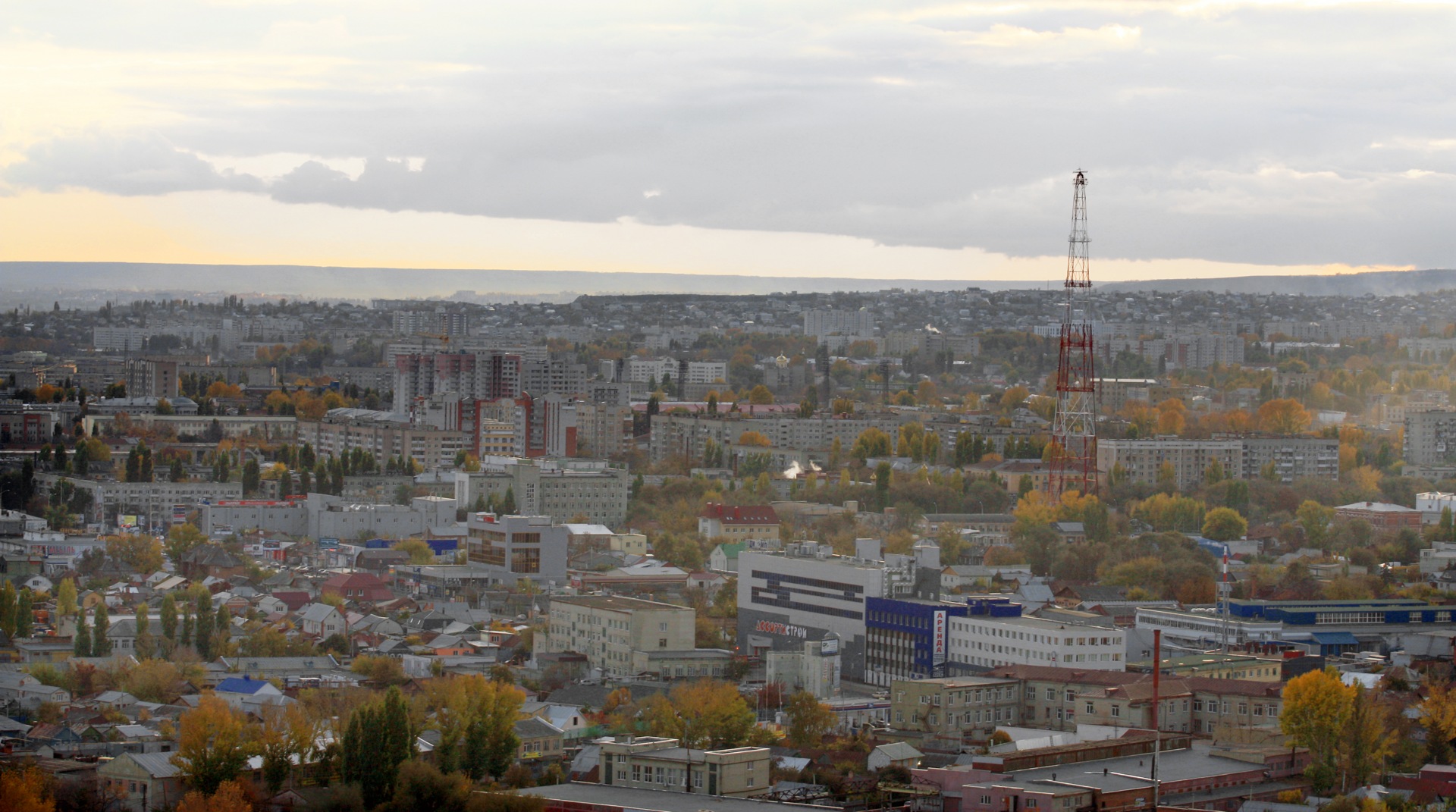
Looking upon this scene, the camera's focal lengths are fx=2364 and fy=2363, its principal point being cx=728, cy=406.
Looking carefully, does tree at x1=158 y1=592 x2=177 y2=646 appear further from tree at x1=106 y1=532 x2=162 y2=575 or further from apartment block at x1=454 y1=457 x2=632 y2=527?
apartment block at x1=454 y1=457 x2=632 y2=527

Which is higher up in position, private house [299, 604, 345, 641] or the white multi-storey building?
the white multi-storey building

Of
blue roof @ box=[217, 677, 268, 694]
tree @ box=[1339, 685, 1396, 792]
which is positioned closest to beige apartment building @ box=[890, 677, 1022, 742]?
tree @ box=[1339, 685, 1396, 792]

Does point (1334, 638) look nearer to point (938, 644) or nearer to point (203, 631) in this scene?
point (938, 644)

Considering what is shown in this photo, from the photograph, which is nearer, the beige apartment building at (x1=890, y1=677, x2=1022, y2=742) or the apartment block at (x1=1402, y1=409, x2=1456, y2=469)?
the beige apartment building at (x1=890, y1=677, x2=1022, y2=742)

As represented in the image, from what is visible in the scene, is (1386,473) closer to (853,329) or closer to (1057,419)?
(1057,419)

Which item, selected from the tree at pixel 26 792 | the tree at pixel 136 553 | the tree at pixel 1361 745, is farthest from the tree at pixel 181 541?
the tree at pixel 1361 745

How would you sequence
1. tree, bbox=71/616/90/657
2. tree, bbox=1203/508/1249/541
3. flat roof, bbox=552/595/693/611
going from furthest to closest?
tree, bbox=1203/508/1249/541 < flat roof, bbox=552/595/693/611 < tree, bbox=71/616/90/657
